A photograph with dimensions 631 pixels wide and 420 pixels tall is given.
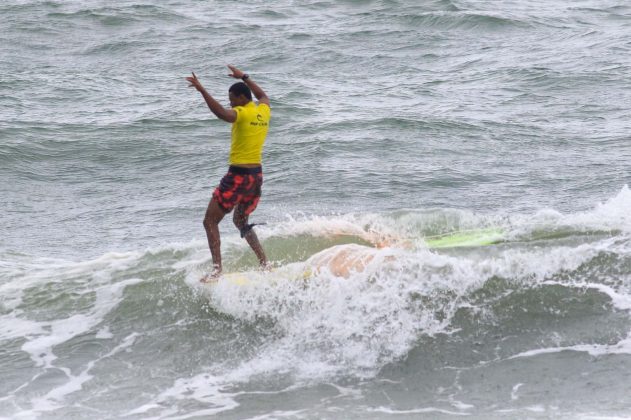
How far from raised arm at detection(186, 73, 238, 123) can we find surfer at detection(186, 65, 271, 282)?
0.09 meters

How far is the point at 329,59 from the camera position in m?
19.8

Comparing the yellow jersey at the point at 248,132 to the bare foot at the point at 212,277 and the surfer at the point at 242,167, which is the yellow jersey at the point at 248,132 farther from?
the bare foot at the point at 212,277

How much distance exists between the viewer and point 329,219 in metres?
9.60

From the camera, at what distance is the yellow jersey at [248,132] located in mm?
7566

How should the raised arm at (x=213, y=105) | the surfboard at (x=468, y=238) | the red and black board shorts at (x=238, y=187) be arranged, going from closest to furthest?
the raised arm at (x=213, y=105)
the red and black board shorts at (x=238, y=187)
the surfboard at (x=468, y=238)

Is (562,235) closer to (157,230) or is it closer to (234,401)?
(234,401)

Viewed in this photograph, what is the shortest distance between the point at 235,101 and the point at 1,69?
13526mm

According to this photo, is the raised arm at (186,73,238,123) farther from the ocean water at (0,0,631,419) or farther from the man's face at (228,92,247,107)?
the ocean water at (0,0,631,419)

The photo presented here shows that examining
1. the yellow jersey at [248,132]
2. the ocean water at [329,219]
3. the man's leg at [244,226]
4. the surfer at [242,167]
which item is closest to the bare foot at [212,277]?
the surfer at [242,167]

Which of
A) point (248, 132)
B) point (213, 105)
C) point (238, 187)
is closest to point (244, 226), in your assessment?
point (238, 187)

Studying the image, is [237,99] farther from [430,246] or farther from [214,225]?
[430,246]

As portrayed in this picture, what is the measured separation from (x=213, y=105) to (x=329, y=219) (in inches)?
118

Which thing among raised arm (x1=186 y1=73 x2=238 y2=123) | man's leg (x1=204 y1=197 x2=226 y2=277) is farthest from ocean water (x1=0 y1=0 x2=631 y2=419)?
raised arm (x1=186 y1=73 x2=238 y2=123)

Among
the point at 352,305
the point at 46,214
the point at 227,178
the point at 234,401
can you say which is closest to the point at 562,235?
the point at 352,305
